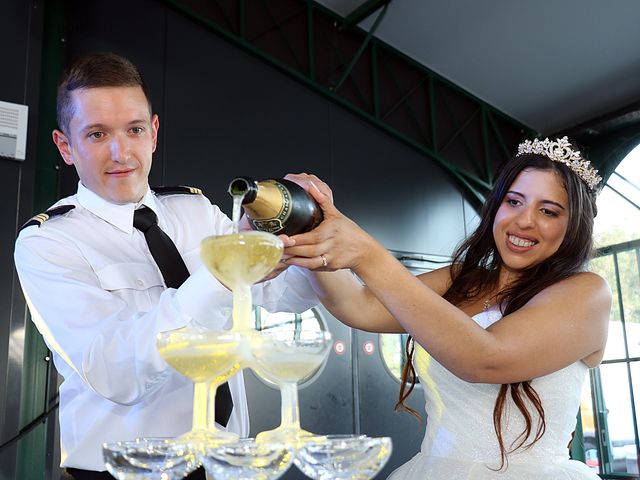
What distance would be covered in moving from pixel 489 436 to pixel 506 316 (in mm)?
363

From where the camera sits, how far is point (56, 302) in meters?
1.53

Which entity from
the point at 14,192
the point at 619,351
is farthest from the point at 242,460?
the point at 619,351

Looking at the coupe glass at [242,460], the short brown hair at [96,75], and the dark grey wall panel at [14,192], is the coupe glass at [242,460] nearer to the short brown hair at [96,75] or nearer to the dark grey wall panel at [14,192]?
the short brown hair at [96,75]

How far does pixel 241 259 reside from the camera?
950 mm

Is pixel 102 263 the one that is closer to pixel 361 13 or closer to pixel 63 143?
pixel 63 143

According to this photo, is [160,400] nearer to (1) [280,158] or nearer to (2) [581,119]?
(1) [280,158]

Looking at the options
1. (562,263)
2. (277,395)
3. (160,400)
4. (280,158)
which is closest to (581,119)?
(280,158)

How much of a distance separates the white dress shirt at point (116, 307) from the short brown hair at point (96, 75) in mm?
241

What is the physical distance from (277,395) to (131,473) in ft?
15.1

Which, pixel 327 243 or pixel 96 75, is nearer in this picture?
pixel 327 243

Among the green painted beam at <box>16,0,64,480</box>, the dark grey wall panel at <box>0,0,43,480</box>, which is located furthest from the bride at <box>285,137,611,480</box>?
the green painted beam at <box>16,0,64,480</box>

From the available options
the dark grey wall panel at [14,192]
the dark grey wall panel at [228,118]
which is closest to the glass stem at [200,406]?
the dark grey wall panel at [14,192]

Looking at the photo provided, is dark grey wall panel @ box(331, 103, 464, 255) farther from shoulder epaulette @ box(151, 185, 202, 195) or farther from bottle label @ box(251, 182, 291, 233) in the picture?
bottle label @ box(251, 182, 291, 233)

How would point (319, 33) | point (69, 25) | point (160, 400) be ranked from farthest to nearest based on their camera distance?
1. point (319, 33)
2. point (69, 25)
3. point (160, 400)
